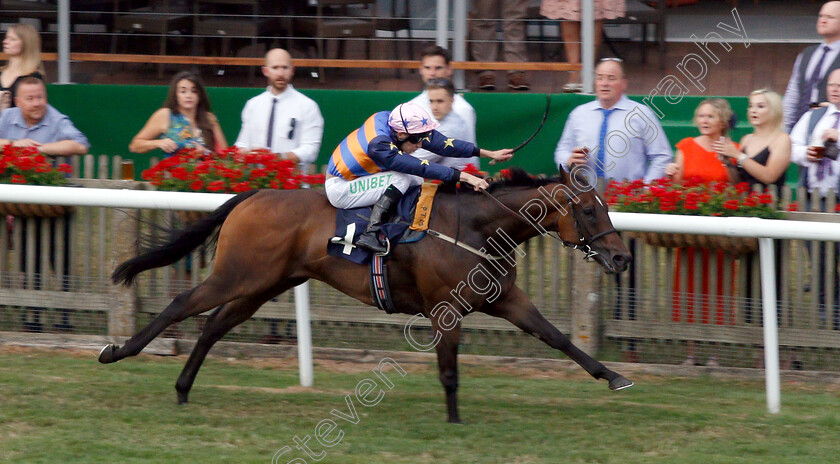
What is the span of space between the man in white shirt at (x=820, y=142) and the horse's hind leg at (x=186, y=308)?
3.37 metres

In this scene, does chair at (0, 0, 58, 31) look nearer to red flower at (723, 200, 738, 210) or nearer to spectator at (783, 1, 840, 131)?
spectator at (783, 1, 840, 131)

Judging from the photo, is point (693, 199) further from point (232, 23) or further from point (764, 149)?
point (232, 23)

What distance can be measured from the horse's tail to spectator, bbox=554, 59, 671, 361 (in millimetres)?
2050

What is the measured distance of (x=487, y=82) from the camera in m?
8.80

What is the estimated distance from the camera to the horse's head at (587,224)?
15.6 ft

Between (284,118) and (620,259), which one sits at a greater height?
(284,118)

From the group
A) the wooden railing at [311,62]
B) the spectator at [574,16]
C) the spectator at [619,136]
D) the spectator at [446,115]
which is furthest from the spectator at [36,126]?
the spectator at [574,16]

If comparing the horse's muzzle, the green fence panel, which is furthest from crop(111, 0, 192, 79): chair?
the horse's muzzle

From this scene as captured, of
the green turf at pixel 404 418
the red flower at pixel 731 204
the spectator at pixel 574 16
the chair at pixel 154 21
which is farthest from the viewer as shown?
the chair at pixel 154 21

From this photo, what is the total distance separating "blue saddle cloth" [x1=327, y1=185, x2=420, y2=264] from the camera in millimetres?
4945

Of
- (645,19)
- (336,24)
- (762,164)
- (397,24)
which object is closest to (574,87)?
(645,19)

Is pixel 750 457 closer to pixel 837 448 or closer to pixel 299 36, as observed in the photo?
pixel 837 448

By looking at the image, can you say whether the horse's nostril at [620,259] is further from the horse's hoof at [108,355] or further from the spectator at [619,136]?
the horse's hoof at [108,355]

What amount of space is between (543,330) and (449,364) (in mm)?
478
